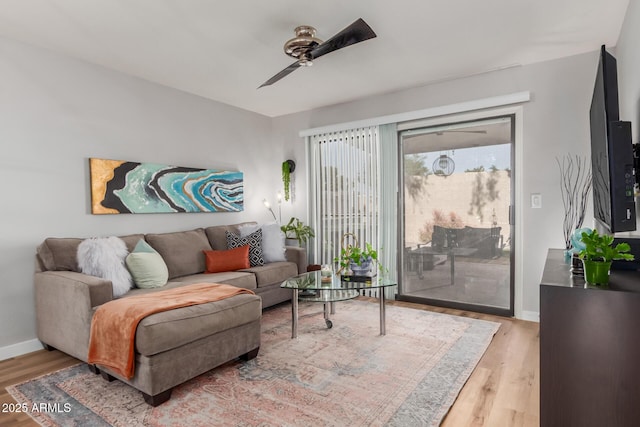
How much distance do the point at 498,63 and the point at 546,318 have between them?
9.38 ft

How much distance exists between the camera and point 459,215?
3.94 m

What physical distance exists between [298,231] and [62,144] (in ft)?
8.86

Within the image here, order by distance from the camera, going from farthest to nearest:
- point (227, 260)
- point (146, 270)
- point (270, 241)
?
point (270, 241) < point (227, 260) < point (146, 270)

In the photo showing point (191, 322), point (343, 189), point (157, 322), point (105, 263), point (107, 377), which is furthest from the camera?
point (343, 189)

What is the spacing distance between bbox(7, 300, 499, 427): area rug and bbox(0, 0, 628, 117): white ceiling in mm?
2475

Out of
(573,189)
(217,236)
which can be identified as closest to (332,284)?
(217,236)

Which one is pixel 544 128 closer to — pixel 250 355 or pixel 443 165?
pixel 443 165

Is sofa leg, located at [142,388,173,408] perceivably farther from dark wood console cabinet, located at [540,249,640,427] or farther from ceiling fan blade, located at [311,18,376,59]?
ceiling fan blade, located at [311,18,376,59]

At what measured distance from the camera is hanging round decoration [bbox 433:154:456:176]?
3.97 meters

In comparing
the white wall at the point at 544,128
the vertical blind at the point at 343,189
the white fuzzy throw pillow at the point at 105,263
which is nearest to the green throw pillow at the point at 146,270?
the white fuzzy throw pillow at the point at 105,263

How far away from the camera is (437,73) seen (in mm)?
3688

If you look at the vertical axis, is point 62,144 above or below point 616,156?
above

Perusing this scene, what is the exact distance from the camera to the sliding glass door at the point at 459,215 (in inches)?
146

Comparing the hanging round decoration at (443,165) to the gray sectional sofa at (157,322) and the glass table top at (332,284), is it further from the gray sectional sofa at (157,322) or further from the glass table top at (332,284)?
the gray sectional sofa at (157,322)
